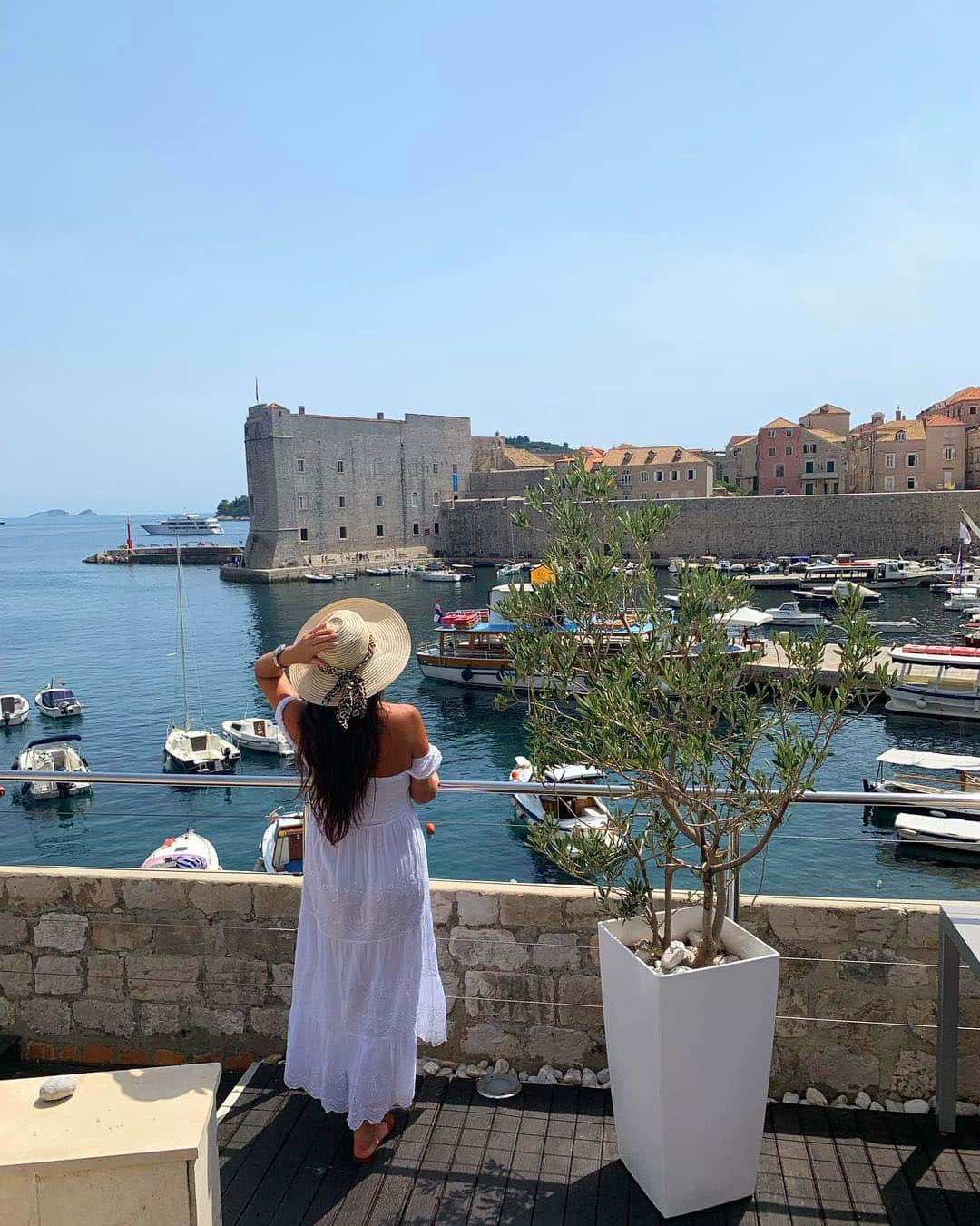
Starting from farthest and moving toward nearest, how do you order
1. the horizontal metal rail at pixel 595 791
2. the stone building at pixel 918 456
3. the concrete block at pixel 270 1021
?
the stone building at pixel 918 456 → the concrete block at pixel 270 1021 → the horizontal metal rail at pixel 595 791

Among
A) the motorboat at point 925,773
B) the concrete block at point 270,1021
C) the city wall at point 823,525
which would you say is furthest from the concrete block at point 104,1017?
the city wall at point 823,525

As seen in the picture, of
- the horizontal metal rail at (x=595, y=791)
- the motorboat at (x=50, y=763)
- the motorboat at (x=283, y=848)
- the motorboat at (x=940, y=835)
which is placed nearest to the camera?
the horizontal metal rail at (x=595, y=791)

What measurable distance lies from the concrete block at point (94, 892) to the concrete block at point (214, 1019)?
393mm

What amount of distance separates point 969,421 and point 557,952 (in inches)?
2409

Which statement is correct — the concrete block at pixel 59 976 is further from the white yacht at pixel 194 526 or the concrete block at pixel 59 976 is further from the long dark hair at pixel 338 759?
the white yacht at pixel 194 526

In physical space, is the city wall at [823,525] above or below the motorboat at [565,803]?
above

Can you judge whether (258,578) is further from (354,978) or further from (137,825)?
(354,978)

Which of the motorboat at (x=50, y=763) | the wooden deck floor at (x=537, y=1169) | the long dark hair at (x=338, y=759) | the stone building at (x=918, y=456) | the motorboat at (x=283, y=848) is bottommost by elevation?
the motorboat at (x=50, y=763)

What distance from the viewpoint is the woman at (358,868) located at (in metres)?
2.20

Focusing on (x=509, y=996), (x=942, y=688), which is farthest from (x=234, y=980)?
(x=942, y=688)

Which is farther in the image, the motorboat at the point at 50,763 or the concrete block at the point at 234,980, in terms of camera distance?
the motorboat at the point at 50,763

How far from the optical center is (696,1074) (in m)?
2.09

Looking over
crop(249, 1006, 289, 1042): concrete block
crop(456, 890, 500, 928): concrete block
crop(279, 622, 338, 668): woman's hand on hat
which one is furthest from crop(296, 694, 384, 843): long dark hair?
crop(249, 1006, 289, 1042): concrete block

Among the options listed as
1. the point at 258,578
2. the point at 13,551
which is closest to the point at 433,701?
the point at 258,578
